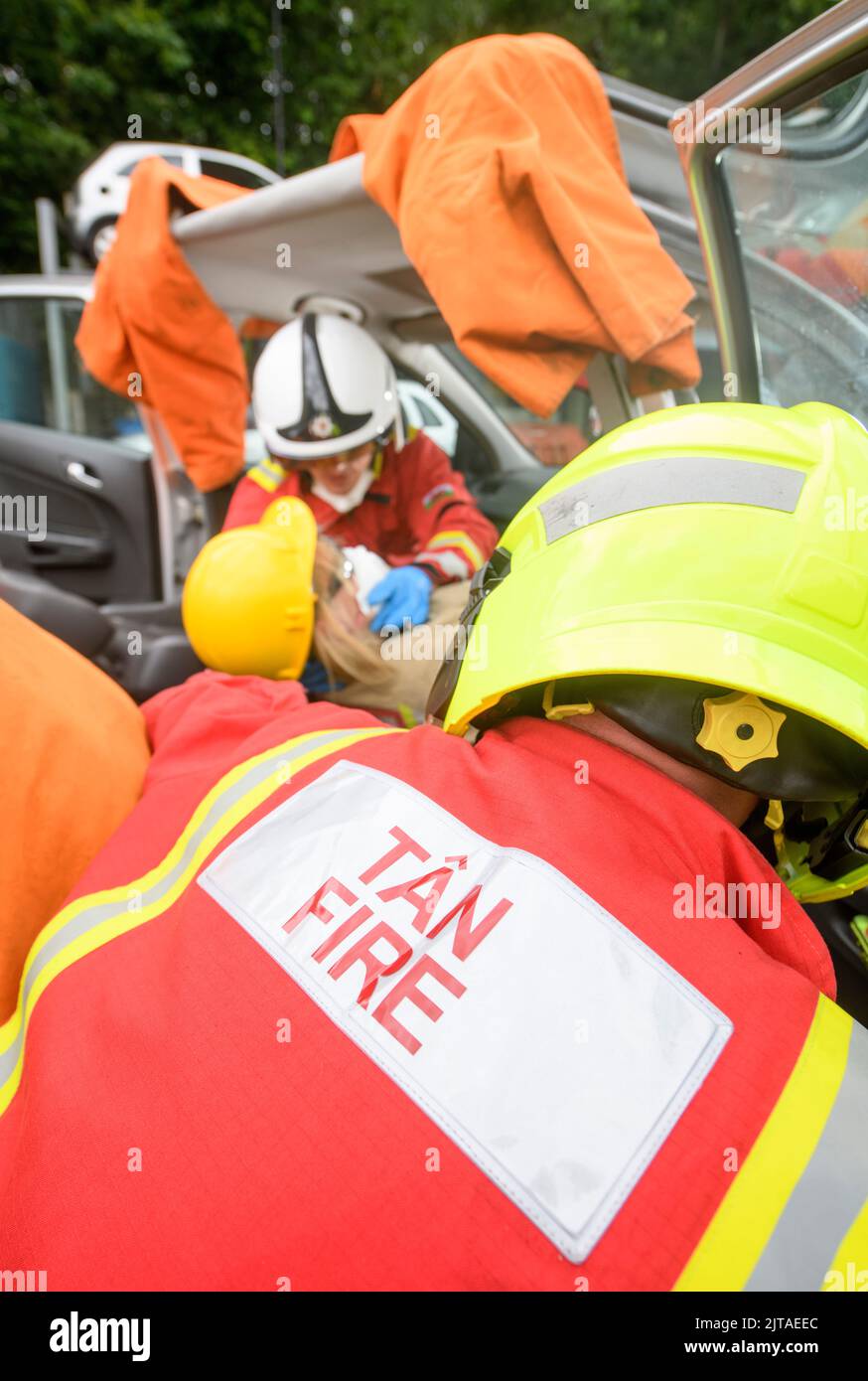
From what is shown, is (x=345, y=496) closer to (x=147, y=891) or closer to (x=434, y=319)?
(x=434, y=319)

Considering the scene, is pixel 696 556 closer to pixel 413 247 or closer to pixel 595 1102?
pixel 595 1102

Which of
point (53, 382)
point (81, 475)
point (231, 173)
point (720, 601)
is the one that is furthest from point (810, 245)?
point (231, 173)

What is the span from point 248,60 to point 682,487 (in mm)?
14870

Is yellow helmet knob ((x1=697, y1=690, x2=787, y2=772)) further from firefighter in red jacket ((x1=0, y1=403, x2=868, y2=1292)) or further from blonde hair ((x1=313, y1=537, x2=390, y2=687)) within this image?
blonde hair ((x1=313, y1=537, x2=390, y2=687))

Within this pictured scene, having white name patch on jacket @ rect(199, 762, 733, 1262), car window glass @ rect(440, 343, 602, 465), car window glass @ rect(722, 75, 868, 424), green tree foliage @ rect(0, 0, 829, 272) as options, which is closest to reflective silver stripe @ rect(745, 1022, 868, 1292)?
white name patch on jacket @ rect(199, 762, 733, 1262)

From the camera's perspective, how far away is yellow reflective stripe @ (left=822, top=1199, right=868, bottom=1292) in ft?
2.49

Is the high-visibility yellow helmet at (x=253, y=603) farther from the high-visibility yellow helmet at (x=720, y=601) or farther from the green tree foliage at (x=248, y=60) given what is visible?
the green tree foliage at (x=248, y=60)

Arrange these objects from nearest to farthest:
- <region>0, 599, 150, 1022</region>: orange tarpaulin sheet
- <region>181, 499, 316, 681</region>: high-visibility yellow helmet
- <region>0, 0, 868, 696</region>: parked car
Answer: <region>0, 599, 150, 1022</region>: orange tarpaulin sheet < <region>0, 0, 868, 696</region>: parked car < <region>181, 499, 316, 681</region>: high-visibility yellow helmet

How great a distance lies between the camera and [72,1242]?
83 centimetres

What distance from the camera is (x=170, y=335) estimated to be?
120 inches

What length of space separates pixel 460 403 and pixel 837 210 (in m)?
2.65

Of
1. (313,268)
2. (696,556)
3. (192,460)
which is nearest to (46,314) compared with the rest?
(192,460)

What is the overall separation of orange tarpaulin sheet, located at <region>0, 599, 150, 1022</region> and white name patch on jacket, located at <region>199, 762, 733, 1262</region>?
14.8 inches

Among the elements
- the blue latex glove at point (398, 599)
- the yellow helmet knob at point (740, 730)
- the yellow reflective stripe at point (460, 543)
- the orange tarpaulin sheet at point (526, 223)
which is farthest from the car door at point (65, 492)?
the yellow helmet knob at point (740, 730)
